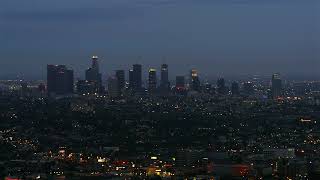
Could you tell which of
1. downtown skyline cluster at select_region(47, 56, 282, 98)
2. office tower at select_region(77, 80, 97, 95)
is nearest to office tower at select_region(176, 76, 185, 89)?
downtown skyline cluster at select_region(47, 56, 282, 98)

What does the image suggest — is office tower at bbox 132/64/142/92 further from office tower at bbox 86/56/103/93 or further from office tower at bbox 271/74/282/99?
office tower at bbox 271/74/282/99

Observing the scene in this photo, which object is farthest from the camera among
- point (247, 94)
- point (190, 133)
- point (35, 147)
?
point (247, 94)

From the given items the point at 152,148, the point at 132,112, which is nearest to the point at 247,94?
the point at 132,112

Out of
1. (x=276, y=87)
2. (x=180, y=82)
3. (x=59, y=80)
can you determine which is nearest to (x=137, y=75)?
(x=180, y=82)

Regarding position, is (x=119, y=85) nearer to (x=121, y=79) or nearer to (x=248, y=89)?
(x=121, y=79)

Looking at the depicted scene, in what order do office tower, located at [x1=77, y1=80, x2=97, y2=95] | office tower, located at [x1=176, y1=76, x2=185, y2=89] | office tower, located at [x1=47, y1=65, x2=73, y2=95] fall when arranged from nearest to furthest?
office tower, located at [x1=77, y1=80, x2=97, y2=95]
office tower, located at [x1=47, y1=65, x2=73, y2=95]
office tower, located at [x1=176, y1=76, x2=185, y2=89]

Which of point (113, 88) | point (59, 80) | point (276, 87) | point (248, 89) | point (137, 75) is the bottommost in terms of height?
point (248, 89)

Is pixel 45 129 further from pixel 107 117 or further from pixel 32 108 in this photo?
pixel 32 108
